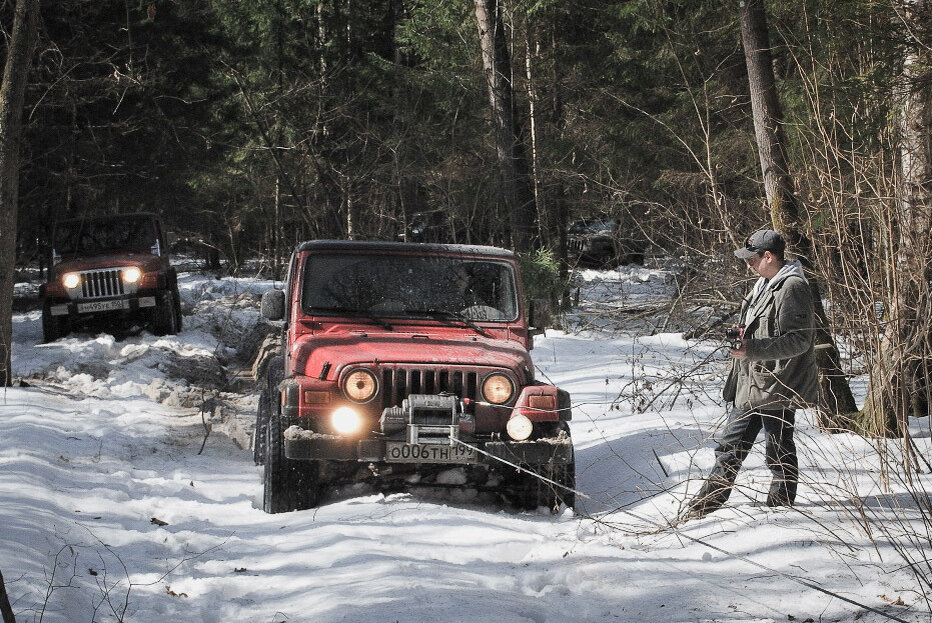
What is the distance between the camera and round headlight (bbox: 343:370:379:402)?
5727mm

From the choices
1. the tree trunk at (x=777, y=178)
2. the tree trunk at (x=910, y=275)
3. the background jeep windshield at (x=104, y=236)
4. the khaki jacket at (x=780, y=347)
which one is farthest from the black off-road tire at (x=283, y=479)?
the background jeep windshield at (x=104, y=236)

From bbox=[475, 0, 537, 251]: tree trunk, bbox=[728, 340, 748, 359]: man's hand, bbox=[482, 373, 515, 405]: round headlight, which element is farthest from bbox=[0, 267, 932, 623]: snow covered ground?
bbox=[475, 0, 537, 251]: tree trunk

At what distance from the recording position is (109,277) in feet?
48.0

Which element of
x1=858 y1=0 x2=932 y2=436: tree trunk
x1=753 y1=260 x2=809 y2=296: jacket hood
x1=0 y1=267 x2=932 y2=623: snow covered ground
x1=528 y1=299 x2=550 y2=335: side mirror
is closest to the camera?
x1=0 y1=267 x2=932 y2=623: snow covered ground

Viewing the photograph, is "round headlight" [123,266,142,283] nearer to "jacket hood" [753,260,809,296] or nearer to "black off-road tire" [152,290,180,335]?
"black off-road tire" [152,290,180,335]

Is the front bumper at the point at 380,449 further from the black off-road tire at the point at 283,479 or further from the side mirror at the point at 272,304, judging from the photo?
the side mirror at the point at 272,304

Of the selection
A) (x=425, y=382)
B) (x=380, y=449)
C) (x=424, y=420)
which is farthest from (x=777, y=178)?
(x=380, y=449)

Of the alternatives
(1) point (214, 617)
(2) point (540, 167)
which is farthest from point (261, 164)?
(1) point (214, 617)

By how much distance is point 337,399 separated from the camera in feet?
18.8

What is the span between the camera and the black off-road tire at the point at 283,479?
5.72 meters

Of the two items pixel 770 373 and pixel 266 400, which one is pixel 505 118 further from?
pixel 770 373

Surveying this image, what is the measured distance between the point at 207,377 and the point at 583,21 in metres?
12.1

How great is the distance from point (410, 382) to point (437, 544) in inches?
42.9

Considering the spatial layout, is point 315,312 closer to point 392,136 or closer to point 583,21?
point 392,136
